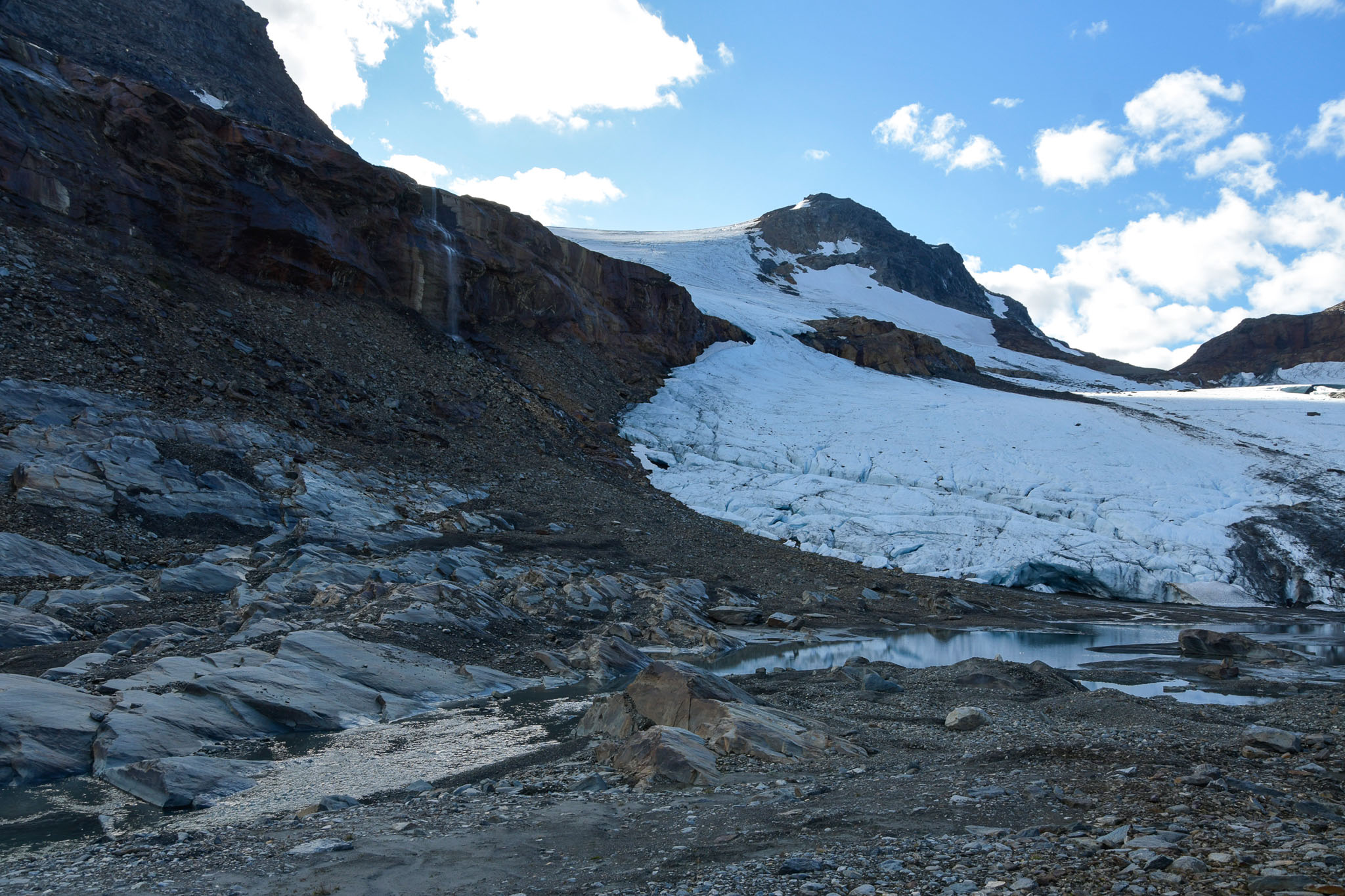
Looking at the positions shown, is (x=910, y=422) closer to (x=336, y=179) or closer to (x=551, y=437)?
(x=551, y=437)

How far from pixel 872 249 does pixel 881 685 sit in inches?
3422

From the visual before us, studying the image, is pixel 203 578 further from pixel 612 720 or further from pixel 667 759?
pixel 667 759

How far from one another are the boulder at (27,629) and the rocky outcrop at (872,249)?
80364 millimetres

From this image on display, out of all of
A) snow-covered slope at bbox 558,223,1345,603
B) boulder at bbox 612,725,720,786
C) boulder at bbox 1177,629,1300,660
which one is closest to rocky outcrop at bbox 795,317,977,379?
snow-covered slope at bbox 558,223,1345,603

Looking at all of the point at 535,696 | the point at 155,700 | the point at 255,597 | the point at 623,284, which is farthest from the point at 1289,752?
the point at 623,284

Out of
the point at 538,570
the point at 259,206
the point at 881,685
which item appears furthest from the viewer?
the point at 259,206

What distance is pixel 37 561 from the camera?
11.8m

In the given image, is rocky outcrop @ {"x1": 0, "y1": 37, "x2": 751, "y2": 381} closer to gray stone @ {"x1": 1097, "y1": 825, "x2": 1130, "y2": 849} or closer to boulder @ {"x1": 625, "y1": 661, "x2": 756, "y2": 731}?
boulder @ {"x1": 625, "y1": 661, "x2": 756, "y2": 731}

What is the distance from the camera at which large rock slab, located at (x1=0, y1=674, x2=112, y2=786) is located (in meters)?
6.40

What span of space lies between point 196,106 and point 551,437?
600 inches

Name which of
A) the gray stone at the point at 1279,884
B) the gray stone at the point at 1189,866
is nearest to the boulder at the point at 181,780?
the gray stone at the point at 1189,866

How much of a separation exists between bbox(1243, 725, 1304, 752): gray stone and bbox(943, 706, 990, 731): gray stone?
243cm

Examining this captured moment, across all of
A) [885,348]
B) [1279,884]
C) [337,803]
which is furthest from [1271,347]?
[337,803]

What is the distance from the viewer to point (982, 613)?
20.6 m
